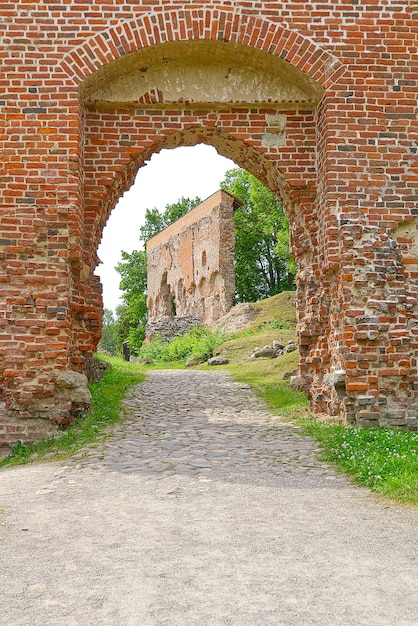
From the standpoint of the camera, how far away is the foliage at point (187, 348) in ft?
66.1

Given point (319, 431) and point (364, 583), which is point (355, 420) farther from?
point (364, 583)

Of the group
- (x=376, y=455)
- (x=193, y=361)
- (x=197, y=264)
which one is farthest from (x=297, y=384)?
(x=197, y=264)

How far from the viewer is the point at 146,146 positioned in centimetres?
841

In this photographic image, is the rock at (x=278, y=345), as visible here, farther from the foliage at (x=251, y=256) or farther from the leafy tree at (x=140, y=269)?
the leafy tree at (x=140, y=269)

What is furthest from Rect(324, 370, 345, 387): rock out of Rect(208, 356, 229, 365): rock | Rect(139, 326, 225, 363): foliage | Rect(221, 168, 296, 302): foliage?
Rect(221, 168, 296, 302): foliage

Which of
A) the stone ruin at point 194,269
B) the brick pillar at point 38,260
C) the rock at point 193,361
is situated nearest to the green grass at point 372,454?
the brick pillar at point 38,260

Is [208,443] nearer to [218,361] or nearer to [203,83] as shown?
[203,83]

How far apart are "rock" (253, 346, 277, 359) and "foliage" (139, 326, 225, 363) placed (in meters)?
2.81

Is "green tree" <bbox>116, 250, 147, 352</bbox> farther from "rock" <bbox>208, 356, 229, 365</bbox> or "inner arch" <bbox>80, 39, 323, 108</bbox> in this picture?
"inner arch" <bbox>80, 39, 323, 108</bbox>

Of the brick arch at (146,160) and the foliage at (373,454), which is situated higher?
the brick arch at (146,160)

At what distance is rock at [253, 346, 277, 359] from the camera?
1656 centimetres

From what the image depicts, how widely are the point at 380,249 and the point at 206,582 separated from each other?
5654 millimetres

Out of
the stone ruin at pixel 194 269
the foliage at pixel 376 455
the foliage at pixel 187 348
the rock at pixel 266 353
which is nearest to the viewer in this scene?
the foliage at pixel 376 455

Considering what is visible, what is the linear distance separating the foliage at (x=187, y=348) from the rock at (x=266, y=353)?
111 inches
